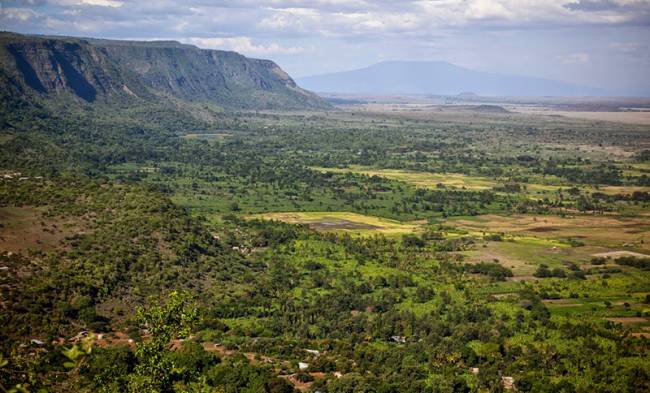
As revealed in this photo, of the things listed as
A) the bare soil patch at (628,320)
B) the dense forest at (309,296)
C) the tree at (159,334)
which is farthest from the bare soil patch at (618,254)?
the tree at (159,334)

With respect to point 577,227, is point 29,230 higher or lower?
higher

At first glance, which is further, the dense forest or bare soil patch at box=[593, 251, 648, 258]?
bare soil patch at box=[593, 251, 648, 258]

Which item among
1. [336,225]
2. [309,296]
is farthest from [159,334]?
[336,225]

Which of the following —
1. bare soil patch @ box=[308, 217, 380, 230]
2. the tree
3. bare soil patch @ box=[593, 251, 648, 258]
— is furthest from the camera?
bare soil patch @ box=[308, 217, 380, 230]

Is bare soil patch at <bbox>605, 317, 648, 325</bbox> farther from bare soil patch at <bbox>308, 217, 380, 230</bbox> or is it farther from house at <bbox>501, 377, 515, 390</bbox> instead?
bare soil patch at <bbox>308, 217, 380, 230</bbox>

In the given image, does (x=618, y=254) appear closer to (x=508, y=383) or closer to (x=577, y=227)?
(x=577, y=227)

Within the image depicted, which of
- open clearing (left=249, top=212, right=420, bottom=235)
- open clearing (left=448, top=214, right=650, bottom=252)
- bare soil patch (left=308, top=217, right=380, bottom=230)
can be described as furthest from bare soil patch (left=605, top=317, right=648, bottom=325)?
bare soil patch (left=308, top=217, right=380, bottom=230)

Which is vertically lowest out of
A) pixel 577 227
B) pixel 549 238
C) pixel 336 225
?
pixel 336 225

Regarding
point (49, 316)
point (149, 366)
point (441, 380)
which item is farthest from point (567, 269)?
point (149, 366)
